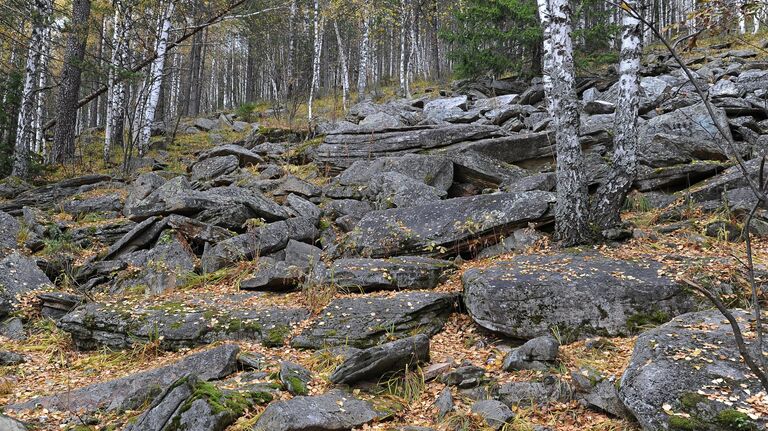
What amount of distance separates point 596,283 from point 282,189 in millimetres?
7358

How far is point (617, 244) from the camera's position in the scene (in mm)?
6910

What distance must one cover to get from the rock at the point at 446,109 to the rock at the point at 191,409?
38.6ft

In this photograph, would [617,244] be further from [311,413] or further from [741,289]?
[311,413]

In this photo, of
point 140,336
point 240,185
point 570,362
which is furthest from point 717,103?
point 140,336

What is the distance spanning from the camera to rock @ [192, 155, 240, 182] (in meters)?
12.8

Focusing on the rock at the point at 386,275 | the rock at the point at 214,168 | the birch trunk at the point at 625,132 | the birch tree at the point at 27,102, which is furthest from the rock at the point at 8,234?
the birch trunk at the point at 625,132

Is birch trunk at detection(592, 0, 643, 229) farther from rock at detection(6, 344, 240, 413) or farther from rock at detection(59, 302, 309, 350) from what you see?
rock at detection(6, 344, 240, 413)

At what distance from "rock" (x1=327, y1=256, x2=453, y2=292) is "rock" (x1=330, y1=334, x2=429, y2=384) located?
169 centimetres

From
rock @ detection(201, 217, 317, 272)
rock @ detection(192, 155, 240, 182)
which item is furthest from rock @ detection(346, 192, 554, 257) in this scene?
rock @ detection(192, 155, 240, 182)

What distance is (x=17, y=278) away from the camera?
7.38 metres

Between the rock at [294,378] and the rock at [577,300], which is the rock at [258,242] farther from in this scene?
the rock at [577,300]

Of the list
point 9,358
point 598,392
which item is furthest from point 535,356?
point 9,358

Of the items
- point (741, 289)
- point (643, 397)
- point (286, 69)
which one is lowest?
point (643, 397)

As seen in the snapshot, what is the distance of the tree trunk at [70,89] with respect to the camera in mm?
13993
